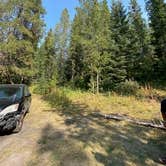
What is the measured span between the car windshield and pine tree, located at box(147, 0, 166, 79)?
23.7 m

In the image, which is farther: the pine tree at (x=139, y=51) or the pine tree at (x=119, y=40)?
the pine tree at (x=139, y=51)

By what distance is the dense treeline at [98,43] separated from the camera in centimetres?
2227

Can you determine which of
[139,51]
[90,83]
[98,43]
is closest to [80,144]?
[98,43]

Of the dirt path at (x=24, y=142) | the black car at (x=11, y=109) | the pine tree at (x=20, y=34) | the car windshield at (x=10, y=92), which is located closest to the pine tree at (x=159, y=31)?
the pine tree at (x=20, y=34)

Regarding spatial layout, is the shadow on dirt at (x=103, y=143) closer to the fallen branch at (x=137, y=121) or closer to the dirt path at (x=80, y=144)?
the dirt path at (x=80, y=144)

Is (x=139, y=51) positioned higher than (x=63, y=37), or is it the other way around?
(x=63, y=37)

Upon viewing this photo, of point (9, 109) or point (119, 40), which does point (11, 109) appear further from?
point (119, 40)

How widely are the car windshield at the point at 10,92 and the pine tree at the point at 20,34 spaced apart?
14.4m

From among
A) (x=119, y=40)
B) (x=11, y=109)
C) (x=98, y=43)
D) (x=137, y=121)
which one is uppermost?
(x=119, y=40)

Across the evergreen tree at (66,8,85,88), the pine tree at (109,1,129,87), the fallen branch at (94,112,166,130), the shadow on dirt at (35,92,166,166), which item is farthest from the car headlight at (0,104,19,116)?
the evergreen tree at (66,8,85,88)

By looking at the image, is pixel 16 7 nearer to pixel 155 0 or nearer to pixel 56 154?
pixel 155 0

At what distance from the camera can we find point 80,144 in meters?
7.95

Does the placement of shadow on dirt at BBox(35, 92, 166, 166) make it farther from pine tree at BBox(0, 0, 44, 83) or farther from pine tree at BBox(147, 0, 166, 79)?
pine tree at BBox(147, 0, 166, 79)

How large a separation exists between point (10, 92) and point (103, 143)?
4.35m
